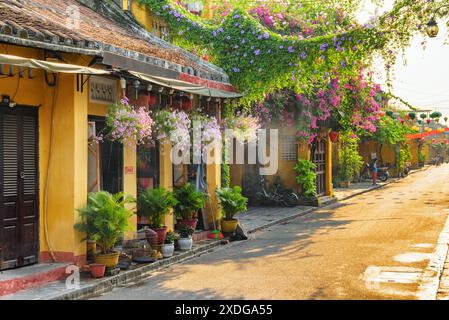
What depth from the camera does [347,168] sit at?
34.1m

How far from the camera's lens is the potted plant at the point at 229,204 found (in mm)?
14609

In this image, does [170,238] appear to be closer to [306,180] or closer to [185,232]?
[185,232]

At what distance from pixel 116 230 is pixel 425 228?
9.50 metres

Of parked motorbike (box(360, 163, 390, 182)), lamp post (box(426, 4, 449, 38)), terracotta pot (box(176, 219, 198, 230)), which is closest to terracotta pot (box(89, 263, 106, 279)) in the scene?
terracotta pot (box(176, 219, 198, 230))

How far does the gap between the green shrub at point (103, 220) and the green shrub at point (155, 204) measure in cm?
185

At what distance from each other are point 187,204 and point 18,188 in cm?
470

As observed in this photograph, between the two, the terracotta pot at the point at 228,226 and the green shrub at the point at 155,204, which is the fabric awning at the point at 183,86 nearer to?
the green shrub at the point at 155,204

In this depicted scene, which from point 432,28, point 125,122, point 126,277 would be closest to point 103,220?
point 126,277

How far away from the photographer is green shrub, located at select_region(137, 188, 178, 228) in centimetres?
1165

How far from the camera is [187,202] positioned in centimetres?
1334
